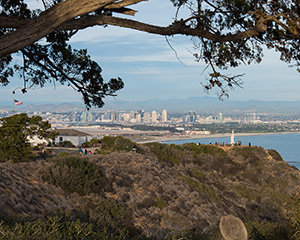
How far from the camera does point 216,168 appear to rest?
28078 millimetres

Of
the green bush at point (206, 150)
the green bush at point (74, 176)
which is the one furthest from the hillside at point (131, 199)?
the green bush at point (206, 150)

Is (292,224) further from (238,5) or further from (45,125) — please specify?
(45,125)

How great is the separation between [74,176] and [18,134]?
8.10m

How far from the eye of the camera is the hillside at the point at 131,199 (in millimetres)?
8945

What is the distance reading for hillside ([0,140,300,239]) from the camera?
29.3 feet

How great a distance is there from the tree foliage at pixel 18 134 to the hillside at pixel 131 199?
12.0ft

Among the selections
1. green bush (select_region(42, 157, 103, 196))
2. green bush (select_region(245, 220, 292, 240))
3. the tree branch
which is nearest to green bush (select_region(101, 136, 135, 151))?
green bush (select_region(42, 157, 103, 196))

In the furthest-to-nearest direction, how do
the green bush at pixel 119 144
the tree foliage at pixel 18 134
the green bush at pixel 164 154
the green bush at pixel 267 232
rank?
the green bush at pixel 164 154 → the green bush at pixel 119 144 → the tree foliage at pixel 18 134 → the green bush at pixel 267 232

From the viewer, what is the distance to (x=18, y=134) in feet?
69.2

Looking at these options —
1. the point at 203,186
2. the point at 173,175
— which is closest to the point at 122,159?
the point at 173,175

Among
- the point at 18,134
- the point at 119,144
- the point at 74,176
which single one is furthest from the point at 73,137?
the point at 74,176

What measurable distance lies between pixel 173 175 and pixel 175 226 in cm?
773

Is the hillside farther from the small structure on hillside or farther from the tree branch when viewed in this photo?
the small structure on hillside

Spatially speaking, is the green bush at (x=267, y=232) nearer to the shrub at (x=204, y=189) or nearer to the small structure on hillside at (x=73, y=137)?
the shrub at (x=204, y=189)
